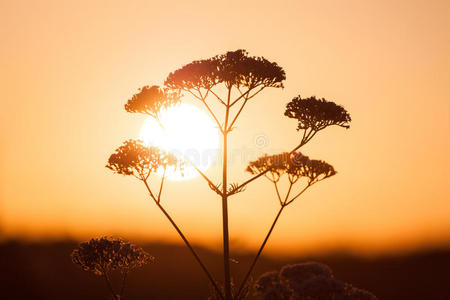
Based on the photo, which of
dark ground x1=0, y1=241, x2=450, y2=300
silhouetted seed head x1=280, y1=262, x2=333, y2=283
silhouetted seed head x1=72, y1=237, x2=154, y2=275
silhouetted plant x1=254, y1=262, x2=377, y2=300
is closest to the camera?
silhouetted plant x1=254, y1=262, x2=377, y2=300

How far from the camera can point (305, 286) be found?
9336 mm

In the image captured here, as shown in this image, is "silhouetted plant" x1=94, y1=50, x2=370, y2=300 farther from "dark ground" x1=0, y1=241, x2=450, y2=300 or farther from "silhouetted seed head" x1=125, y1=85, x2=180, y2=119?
"dark ground" x1=0, y1=241, x2=450, y2=300

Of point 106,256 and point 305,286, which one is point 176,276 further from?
point 305,286

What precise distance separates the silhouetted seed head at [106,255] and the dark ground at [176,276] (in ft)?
26.1

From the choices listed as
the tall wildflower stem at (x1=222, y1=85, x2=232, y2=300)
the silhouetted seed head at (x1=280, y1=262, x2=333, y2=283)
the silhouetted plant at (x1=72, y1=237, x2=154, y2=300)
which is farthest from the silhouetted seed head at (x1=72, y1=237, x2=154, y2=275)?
the silhouetted seed head at (x1=280, y1=262, x2=333, y2=283)

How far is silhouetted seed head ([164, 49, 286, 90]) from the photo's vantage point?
12891mm

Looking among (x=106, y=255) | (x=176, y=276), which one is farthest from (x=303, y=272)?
(x=176, y=276)

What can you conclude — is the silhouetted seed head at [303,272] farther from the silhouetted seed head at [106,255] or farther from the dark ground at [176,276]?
the dark ground at [176,276]

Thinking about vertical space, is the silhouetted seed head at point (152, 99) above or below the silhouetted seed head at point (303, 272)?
above

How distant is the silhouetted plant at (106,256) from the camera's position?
1373 centimetres

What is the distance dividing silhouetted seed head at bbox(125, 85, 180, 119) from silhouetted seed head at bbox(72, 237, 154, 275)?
147 inches

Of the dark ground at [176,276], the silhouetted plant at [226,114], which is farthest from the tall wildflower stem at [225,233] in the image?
the dark ground at [176,276]

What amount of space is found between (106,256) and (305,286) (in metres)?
6.54

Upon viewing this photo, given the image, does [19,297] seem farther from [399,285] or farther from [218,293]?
[399,285]
